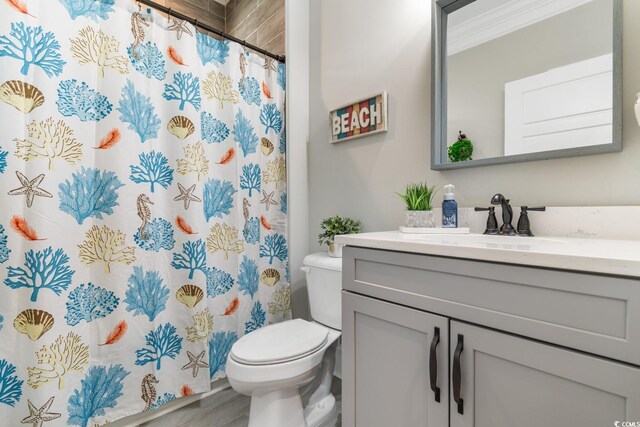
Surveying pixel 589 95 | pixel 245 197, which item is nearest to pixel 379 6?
pixel 589 95

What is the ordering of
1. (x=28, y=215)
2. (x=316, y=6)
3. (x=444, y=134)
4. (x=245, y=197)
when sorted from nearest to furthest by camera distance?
1. (x=28, y=215)
2. (x=444, y=134)
3. (x=245, y=197)
4. (x=316, y=6)

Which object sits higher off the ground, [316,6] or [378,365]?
[316,6]

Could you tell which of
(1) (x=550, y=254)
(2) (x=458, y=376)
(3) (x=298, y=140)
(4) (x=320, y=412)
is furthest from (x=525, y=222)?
(3) (x=298, y=140)

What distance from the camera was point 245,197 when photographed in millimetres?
1731

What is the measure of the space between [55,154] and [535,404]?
5.70 ft

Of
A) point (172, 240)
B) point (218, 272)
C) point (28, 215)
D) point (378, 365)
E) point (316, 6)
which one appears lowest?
point (378, 365)

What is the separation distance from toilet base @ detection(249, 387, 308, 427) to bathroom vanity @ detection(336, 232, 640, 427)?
315mm

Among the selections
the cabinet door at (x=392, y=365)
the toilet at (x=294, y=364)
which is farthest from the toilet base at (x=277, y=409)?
the cabinet door at (x=392, y=365)

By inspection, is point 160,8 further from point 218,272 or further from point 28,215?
point 218,272

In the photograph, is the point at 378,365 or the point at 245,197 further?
the point at 245,197

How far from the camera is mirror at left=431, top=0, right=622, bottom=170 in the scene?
907 mm

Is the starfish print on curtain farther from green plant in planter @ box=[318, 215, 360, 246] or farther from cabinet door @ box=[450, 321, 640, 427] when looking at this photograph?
cabinet door @ box=[450, 321, 640, 427]

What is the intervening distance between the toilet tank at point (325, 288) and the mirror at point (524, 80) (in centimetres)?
67

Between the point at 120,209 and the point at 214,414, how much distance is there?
110 centimetres
